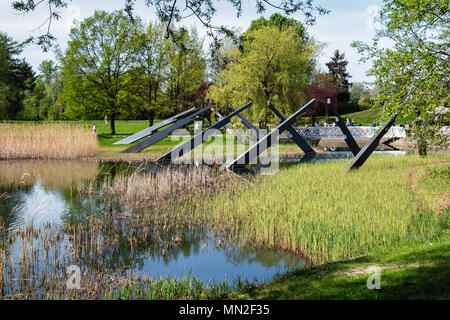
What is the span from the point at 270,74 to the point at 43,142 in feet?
48.2

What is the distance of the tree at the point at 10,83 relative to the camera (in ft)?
133

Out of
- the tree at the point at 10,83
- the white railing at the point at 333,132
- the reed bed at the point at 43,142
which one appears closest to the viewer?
the reed bed at the point at 43,142

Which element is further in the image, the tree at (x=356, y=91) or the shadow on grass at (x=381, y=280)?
the tree at (x=356, y=91)

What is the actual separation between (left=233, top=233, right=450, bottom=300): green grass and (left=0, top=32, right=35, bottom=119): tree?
119 ft

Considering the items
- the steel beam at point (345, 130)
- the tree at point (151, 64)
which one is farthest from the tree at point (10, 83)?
the steel beam at point (345, 130)

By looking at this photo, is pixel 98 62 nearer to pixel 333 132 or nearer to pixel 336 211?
pixel 333 132

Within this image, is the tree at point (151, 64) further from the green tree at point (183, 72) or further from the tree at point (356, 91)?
the tree at point (356, 91)

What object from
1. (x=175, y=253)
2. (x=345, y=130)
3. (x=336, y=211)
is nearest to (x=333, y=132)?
(x=345, y=130)

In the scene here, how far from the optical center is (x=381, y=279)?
4512mm

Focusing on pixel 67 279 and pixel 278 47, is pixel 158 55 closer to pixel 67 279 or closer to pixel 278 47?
pixel 278 47

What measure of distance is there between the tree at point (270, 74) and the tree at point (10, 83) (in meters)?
21.8
